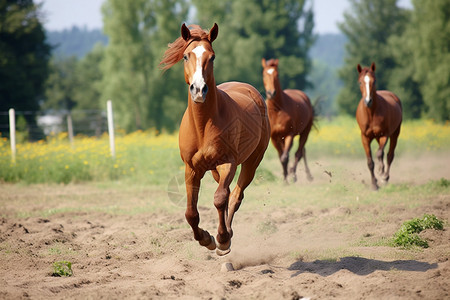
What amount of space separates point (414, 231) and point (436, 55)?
25.1 meters

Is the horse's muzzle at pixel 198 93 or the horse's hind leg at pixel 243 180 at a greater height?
the horse's muzzle at pixel 198 93

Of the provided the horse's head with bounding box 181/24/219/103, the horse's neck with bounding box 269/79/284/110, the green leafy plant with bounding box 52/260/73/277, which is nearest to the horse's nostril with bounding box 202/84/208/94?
the horse's head with bounding box 181/24/219/103

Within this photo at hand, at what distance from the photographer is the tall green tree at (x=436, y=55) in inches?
1072

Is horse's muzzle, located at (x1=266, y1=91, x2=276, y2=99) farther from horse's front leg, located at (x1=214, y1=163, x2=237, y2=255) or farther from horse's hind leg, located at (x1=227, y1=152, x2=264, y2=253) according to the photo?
horse's front leg, located at (x1=214, y1=163, x2=237, y2=255)

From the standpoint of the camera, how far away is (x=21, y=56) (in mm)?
31109

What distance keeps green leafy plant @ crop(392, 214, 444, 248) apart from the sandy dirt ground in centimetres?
12

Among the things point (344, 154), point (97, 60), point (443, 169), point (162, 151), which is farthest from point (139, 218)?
point (97, 60)

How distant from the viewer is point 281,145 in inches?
484

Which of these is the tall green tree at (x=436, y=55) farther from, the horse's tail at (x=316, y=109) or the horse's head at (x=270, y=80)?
the horse's head at (x=270, y=80)

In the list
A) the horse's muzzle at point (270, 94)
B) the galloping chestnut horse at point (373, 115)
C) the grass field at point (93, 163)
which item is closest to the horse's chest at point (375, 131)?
the galloping chestnut horse at point (373, 115)

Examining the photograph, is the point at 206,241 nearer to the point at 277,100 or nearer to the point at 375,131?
the point at 375,131

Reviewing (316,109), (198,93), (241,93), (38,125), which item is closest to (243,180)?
(241,93)

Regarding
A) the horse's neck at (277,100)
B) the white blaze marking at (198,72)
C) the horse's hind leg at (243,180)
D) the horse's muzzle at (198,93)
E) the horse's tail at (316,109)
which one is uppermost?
the white blaze marking at (198,72)

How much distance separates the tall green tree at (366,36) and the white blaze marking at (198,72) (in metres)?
38.6
